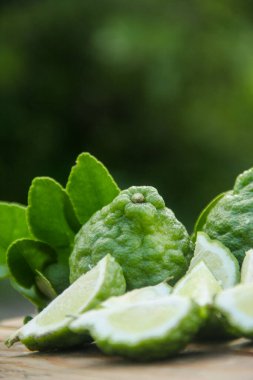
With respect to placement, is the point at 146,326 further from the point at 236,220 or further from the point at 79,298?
the point at 236,220

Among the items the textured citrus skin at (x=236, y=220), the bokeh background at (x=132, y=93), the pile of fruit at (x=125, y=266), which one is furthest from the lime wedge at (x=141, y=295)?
the bokeh background at (x=132, y=93)

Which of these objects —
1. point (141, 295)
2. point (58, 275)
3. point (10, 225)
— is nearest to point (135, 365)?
point (141, 295)

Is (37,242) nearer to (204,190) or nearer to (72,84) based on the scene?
(204,190)

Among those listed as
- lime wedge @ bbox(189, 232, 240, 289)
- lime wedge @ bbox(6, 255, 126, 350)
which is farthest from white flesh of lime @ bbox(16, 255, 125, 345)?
lime wedge @ bbox(189, 232, 240, 289)

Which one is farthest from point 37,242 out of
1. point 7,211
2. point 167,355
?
point 167,355

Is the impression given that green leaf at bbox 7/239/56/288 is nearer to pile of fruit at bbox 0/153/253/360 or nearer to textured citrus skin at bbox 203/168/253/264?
pile of fruit at bbox 0/153/253/360

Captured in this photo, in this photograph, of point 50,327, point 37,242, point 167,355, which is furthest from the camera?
point 37,242

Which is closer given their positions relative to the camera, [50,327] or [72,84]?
[50,327]
